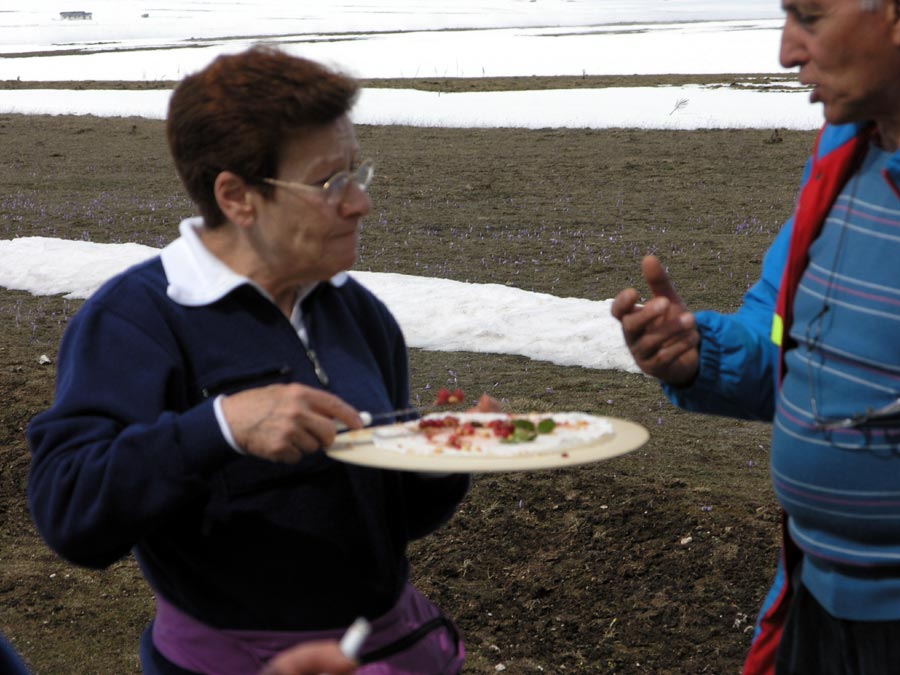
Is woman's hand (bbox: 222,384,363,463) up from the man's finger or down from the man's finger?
down

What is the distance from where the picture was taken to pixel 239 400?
212 centimetres

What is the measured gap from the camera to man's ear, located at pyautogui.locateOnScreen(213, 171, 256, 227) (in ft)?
7.71

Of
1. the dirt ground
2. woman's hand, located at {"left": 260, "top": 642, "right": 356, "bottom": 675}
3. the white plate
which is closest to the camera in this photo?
woman's hand, located at {"left": 260, "top": 642, "right": 356, "bottom": 675}

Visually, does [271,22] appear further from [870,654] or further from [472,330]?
[870,654]

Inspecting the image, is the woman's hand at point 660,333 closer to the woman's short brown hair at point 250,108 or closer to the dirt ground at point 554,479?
the woman's short brown hair at point 250,108

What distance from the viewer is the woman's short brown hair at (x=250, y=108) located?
2.28 m

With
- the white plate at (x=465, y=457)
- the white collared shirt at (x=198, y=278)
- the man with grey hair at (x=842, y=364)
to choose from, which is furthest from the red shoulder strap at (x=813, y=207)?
the white collared shirt at (x=198, y=278)

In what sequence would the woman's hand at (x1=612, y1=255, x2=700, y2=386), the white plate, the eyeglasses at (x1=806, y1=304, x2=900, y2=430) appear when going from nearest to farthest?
the white plate, the eyeglasses at (x1=806, y1=304, x2=900, y2=430), the woman's hand at (x1=612, y1=255, x2=700, y2=386)

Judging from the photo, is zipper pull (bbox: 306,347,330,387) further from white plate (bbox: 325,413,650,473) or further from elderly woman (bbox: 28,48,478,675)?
white plate (bbox: 325,413,650,473)

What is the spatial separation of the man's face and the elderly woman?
2.66 feet

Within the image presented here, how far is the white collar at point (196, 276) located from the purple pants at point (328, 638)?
1.81ft

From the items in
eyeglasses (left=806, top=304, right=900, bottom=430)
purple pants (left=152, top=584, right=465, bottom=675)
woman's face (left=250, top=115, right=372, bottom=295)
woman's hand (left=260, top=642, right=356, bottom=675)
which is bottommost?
purple pants (left=152, top=584, right=465, bottom=675)

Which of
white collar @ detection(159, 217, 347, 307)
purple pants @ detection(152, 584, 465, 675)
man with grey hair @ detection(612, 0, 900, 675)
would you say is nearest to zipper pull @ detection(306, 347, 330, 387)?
white collar @ detection(159, 217, 347, 307)

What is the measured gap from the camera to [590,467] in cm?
579
